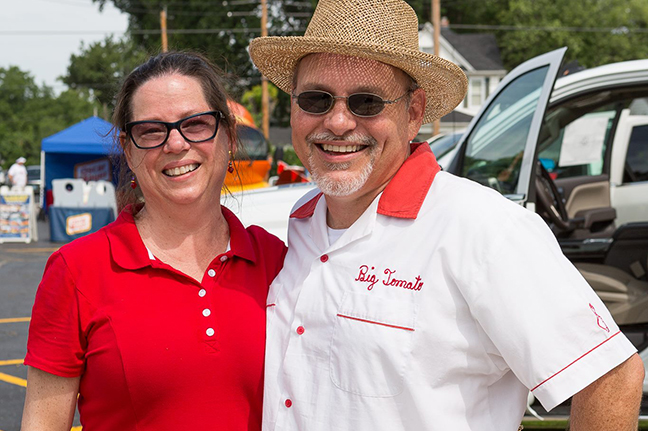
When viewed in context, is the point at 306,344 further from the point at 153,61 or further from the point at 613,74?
the point at 613,74

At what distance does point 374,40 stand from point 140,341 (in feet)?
3.79

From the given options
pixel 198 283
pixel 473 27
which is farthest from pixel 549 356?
pixel 473 27

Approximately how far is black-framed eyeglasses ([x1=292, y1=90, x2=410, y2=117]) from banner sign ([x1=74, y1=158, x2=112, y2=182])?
1486cm

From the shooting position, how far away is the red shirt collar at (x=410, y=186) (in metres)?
1.97

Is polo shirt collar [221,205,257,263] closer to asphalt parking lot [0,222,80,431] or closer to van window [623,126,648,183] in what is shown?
asphalt parking lot [0,222,80,431]

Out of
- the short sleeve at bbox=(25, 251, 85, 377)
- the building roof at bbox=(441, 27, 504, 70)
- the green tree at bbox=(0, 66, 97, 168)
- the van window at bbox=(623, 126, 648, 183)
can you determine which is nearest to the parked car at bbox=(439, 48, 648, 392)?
the van window at bbox=(623, 126, 648, 183)

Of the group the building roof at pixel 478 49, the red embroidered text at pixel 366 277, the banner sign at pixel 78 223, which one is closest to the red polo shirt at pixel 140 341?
the red embroidered text at pixel 366 277

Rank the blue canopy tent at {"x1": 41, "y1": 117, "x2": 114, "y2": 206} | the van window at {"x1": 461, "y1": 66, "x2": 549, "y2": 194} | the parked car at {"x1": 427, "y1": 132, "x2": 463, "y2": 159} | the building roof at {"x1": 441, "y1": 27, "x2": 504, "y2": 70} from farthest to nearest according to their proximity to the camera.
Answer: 1. the building roof at {"x1": 441, "y1": 27, "x2": 504, "y2": 70}
2. the blue canopy tent at {"x1": 41, "y1": 117, "x2": 114, "y2": 206}
3. the parked car at {"x1": 427, "y1": 132, "x2": 463, "y2": 159}
4. the van window at {"x1": 461, "y1": 66, "x2": 549, "y2": 194}

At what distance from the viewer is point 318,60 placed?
2.17 metres

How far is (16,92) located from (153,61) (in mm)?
80855

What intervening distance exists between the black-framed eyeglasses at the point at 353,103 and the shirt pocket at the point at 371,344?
58 centimetres

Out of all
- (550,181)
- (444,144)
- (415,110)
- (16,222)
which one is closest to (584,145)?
(444,144)

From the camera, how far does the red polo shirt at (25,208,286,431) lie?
6.40 ft

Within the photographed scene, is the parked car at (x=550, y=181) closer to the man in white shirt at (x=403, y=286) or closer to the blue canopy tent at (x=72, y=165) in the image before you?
the man in white shirt at (x=403, y=286)
